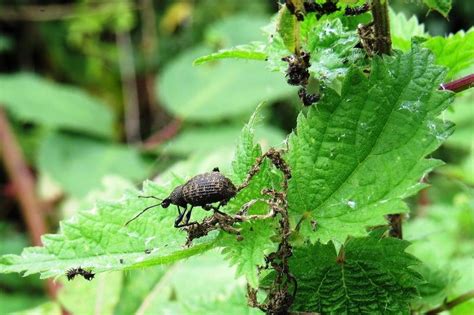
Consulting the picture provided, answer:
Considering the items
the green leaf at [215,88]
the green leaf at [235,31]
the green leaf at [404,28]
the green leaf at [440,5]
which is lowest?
the green leaf at [440,5]

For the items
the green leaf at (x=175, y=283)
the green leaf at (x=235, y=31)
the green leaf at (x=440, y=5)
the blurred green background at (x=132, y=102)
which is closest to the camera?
the green leaf at (x=440, y=5)

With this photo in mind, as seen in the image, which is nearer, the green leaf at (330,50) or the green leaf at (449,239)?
the green leaf at (330,50)

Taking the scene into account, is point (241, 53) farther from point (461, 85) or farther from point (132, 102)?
point (132, 102)

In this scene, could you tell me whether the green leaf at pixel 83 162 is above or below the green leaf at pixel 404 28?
above

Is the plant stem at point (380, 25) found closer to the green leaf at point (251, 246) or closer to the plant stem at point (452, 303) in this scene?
the green leaf at point (251, 246)

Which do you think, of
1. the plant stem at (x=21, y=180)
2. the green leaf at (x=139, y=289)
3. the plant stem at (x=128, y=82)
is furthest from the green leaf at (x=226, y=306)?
the plant stem at (x=128, y=82)

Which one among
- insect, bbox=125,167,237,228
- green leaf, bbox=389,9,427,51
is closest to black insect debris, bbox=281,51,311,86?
insect, bbox=125,167,237,228

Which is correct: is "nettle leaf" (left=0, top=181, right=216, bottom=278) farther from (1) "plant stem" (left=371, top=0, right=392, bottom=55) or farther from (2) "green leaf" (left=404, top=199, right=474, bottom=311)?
(2) "green leaf" (left=404, top=199, right=474, bottom=311)

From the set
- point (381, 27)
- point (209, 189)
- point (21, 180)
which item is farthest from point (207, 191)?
point (21, 180)
